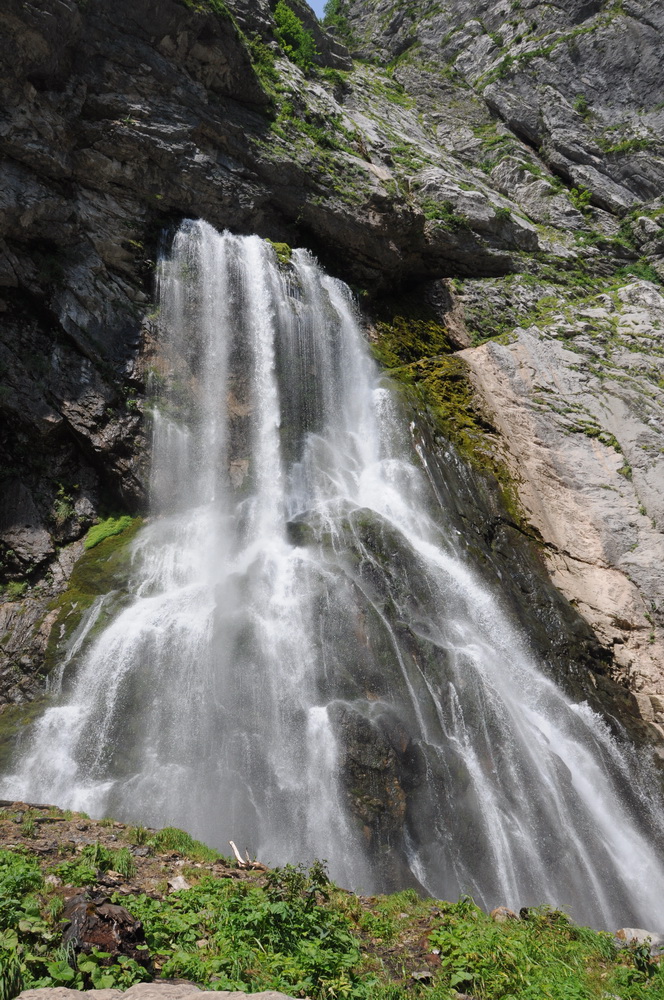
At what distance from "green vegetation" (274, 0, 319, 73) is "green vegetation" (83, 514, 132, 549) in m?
21.8

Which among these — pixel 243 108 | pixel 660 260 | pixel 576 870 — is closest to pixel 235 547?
pixel 576 870

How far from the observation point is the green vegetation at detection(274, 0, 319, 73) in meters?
24.0

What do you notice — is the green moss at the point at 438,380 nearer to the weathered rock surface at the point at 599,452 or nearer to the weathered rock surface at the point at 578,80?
the weathered rock surface at the point at 599,452

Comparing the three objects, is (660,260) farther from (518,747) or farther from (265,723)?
(265,723)

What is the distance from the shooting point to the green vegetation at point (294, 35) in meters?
24.0

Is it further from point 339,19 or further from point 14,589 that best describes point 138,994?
point 339,19

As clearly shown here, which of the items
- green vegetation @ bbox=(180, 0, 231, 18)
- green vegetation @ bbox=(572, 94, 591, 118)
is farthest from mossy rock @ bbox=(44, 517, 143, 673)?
green vegetation @ bbox=(572, 94, 591, 118)

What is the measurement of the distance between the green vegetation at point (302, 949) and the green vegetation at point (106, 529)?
→ 26.3 feet

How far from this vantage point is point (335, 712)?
28.2ft

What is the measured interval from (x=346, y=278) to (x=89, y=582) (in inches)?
528

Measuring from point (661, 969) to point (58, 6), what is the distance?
19.7 metres

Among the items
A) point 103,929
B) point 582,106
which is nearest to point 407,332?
point 582,106

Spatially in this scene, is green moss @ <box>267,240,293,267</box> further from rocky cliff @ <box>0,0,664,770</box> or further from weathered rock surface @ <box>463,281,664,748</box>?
weathered rock surface @ <box>463,281,664,748</box>

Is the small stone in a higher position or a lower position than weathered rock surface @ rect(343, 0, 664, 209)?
lower
